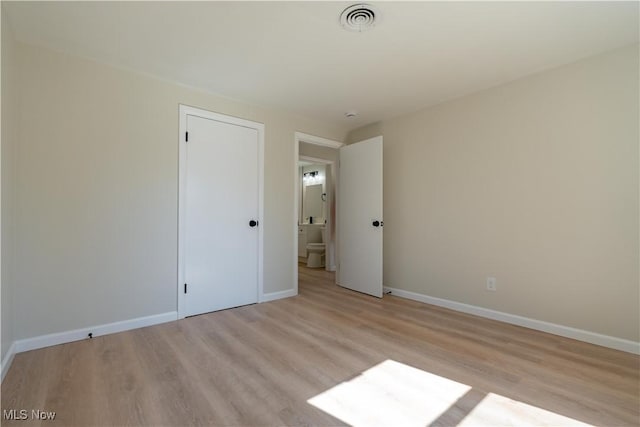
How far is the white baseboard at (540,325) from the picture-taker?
2203mm

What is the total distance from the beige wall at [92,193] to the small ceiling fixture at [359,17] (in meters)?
1.77

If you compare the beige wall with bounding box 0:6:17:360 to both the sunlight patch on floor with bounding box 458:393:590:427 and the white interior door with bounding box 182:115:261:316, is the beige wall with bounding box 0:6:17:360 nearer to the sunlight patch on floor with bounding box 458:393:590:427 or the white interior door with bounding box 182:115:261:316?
the white interior door with bounding box 182:115:261:316

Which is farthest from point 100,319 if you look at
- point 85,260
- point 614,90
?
point 614,90

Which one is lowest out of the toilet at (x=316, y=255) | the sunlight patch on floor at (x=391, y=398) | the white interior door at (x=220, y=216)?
the sunlight patch on floor at (x=391, y=398)

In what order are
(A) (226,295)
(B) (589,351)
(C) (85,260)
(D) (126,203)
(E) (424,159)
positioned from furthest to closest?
(E) (424,159) → (A) (226,295) → (D) (126,203) → (C) (85,260) → (B) (589,351)

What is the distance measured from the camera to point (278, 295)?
3.59 meters

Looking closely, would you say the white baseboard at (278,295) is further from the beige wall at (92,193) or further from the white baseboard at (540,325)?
the white baseboard at (540,325)

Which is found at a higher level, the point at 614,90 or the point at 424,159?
the point at 614,90

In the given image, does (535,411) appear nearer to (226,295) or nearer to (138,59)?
(226,295)

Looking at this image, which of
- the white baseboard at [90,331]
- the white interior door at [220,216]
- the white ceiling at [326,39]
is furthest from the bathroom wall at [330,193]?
the white baseboard at [90,331]

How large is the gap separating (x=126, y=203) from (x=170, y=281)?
0.81 meters

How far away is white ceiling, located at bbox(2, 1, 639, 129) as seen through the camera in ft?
6.08

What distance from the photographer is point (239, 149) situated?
330 centimetres

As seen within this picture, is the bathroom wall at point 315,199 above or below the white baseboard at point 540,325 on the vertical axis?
above
